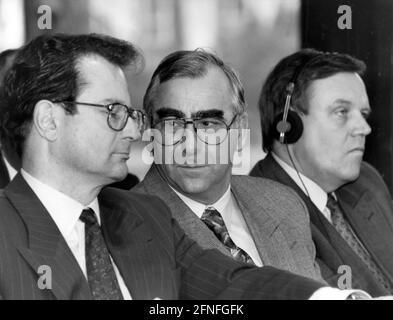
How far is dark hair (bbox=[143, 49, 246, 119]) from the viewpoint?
227 centimetres

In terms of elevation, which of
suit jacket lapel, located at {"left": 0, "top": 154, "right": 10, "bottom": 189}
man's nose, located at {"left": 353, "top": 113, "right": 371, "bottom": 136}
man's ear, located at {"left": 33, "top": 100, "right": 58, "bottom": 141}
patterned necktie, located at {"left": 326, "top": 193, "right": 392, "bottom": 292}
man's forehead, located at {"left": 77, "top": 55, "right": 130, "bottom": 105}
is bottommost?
patterned necktie, located at {"left": 326, "top": 193, "right": 392, "bottom": 292}

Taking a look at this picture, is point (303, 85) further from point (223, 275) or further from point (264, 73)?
point (223, 275)

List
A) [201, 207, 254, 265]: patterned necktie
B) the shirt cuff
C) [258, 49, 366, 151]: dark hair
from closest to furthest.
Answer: the shirt cuff, [201, 207, 254, 265]: patterned necktie, [258, 49, 366, 151]: dark hair

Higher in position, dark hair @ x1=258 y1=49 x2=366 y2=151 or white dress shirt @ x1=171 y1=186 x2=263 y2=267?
dark hair @ x1=258 y1=49 x2=366 y2=151

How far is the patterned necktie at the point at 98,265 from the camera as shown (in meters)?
1.79

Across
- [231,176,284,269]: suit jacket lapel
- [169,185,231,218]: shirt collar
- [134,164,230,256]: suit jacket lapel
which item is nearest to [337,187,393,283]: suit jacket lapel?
[231,176,284,269]: suit jacket lapel

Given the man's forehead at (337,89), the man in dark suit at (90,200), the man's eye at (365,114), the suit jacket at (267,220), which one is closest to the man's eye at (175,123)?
the suit jacket at (267,220)

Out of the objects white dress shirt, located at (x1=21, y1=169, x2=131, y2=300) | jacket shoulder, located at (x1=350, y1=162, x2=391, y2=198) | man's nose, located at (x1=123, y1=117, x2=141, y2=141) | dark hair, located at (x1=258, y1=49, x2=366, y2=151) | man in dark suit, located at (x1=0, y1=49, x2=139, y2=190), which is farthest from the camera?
jacket shoulder, located at (x1=350, y1=162, x2=391, y2=198)

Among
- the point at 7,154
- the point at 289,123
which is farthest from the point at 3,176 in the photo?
the point at 289,123

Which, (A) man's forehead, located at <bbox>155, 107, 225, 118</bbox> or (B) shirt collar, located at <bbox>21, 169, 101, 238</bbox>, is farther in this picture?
(A) man's forehead, located at <bbox>155, 107, 225, 118</bbox>

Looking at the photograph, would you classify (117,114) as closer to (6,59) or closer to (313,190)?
(6,59)

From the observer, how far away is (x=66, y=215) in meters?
1.86

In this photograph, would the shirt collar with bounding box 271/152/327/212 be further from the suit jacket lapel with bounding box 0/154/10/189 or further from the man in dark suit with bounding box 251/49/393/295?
the suit jacket lapel with bounding box 0/154/10/189

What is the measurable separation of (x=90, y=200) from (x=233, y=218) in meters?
0.55
